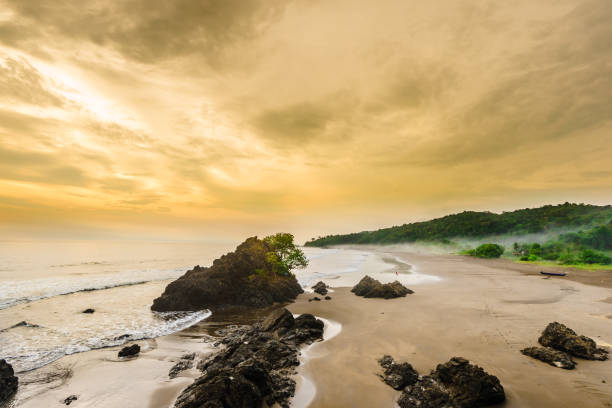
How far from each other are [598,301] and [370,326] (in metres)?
21.3

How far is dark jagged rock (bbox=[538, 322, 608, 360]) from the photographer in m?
11.4

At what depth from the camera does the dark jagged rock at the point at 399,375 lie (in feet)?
32.6

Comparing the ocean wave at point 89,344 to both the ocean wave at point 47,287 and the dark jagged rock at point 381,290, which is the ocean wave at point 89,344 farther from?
the ocean wave at point 47,287

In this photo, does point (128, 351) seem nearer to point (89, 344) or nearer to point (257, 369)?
point (89, 344)

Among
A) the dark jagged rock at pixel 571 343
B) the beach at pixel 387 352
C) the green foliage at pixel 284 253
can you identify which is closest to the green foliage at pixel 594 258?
the beach at pixel 387 352

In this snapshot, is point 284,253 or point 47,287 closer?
point 284,253

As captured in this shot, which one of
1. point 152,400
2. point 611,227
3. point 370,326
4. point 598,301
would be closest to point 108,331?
point 152,400

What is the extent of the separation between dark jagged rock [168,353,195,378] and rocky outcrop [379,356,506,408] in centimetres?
1000

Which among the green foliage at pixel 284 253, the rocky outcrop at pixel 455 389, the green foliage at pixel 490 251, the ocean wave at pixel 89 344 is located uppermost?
the green foliage at pixel 284 253

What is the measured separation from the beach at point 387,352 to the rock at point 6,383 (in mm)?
661

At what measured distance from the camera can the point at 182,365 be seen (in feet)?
42.2

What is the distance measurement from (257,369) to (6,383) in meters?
11.1

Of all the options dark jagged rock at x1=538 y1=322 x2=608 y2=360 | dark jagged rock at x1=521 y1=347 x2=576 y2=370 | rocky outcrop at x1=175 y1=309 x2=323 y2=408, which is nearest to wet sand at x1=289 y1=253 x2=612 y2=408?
dark jagged rock at x1=521 y1=347 x2=576 y2=370

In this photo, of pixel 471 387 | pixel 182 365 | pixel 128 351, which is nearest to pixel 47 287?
pixel 128 351
